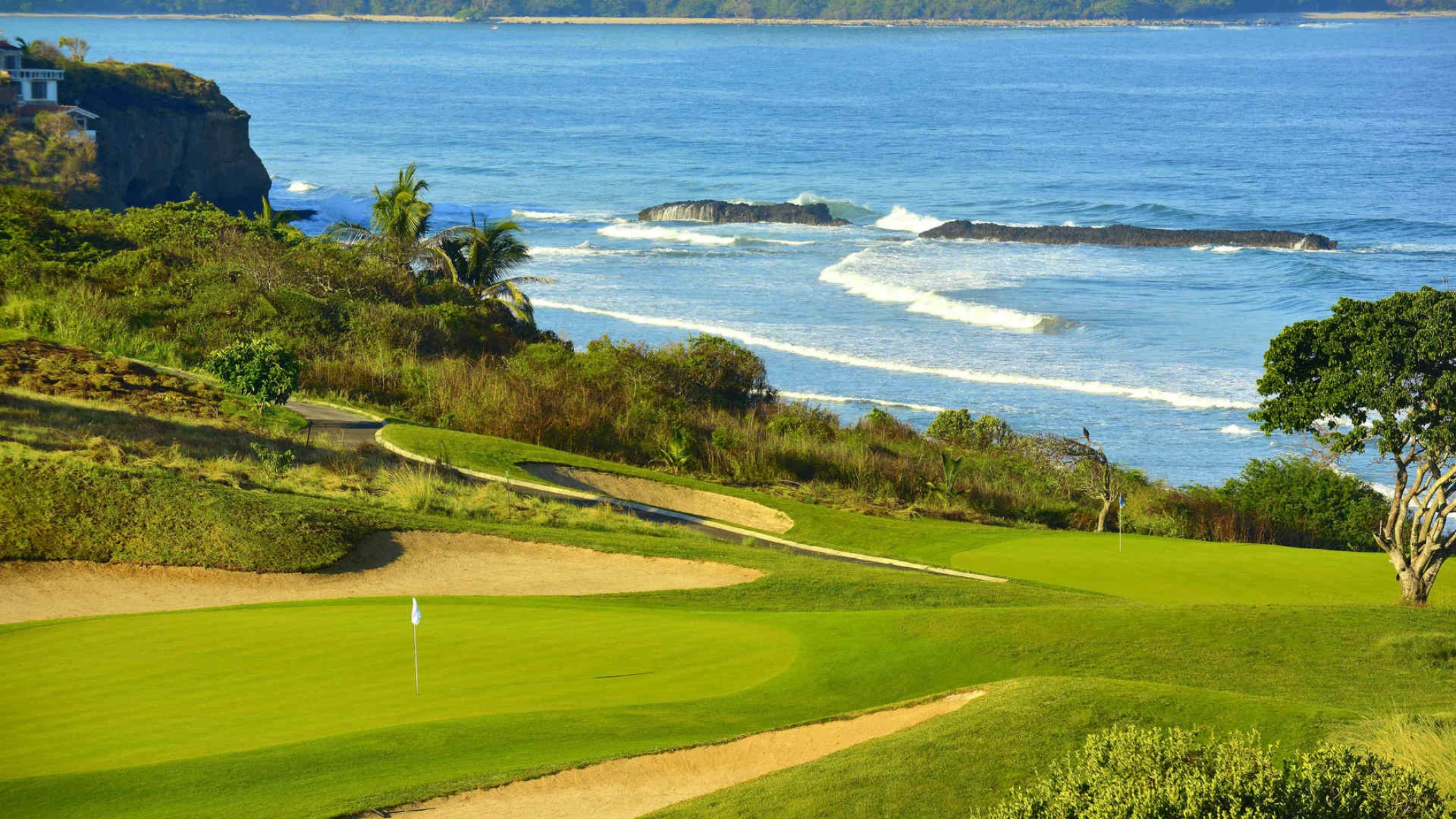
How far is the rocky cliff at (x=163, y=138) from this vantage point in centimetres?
5878

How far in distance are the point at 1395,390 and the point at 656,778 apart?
10256 millimetres

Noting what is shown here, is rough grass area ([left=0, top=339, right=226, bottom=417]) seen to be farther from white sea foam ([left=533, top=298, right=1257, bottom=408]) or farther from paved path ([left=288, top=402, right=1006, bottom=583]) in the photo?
white sea foam ([left=533, top=298, right=1257, bottom=408])

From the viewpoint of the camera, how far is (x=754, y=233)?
70125 millimetres

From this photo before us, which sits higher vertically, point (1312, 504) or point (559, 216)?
point (559, 216)

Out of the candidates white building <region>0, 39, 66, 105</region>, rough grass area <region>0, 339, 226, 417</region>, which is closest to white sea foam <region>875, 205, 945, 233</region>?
white building <region>0, 39, 66, 105</region>

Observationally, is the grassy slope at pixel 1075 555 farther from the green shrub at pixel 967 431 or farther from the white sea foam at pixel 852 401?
the white sea foam at pixel 852 401

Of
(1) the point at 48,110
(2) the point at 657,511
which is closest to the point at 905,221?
→ (1) the point at 48,110

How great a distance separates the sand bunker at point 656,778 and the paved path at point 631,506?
26.6 feet

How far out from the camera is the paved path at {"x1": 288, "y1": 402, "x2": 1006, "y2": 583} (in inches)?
740

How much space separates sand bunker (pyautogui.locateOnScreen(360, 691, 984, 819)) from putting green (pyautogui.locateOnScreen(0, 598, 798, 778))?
103 centimetres

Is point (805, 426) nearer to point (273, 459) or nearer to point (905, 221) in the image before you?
point (273, 459)

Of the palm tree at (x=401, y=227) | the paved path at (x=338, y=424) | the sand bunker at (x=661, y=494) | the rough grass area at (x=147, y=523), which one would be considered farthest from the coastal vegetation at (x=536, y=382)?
the rough grass area at (x=147, y=523)

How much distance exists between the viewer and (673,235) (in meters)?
69.0

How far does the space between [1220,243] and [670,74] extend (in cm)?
10481
